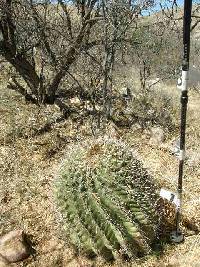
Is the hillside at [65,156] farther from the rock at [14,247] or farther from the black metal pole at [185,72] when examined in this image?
the black metal pole at [185,72]

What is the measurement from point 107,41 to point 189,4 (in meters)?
4.10

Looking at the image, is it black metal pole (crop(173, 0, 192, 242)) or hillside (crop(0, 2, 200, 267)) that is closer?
black metal pole (crop(173, 0, 192, 242))

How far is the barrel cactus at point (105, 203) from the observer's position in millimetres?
4227

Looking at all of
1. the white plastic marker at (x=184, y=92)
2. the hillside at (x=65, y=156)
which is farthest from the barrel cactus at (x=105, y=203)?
the white plastic marker at (x=184, y=92)

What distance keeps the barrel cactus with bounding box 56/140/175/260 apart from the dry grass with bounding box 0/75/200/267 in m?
0.21

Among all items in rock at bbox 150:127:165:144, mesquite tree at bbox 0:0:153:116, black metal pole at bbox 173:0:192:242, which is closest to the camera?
→ black metal pole at bbox 173:0:192:242

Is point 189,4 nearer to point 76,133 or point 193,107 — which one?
point 76,133

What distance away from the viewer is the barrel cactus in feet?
13.9

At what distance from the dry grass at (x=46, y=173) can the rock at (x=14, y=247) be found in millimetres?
92

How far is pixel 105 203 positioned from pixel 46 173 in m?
2.31

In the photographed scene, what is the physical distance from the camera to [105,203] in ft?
13.9

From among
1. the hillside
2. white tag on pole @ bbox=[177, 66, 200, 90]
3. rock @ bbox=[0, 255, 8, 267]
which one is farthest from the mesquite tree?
white tag on pole @ bbox=[177, 66, 200, 90]

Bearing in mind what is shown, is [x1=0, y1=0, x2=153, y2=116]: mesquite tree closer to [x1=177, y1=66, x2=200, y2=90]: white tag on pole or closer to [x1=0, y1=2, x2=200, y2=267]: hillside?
[x1=0, y1=2, x2=200, y2=267]: hillside

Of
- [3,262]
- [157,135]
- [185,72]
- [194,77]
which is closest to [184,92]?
[185,72]
